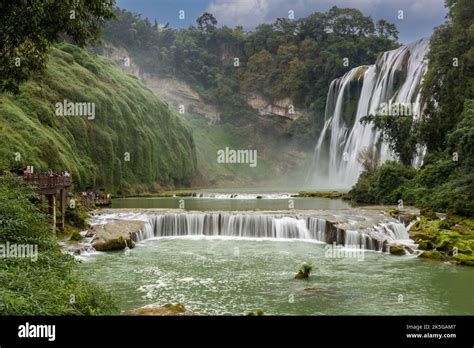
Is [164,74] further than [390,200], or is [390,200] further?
[164,74]

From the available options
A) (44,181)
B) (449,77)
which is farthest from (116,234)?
(449,77)

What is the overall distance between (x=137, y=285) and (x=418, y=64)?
44270 millimetres

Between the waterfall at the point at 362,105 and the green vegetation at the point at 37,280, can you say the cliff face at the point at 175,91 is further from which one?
the green vegetation at the point at 37,280

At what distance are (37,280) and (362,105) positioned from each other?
56.1m

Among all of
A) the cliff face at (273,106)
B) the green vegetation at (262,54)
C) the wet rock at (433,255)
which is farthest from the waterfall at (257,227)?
the cliff face at (273,106)

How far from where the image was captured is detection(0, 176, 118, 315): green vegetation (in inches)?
374

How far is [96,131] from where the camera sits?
2136 inches

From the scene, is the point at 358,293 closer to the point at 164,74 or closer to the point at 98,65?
the point at 98,65

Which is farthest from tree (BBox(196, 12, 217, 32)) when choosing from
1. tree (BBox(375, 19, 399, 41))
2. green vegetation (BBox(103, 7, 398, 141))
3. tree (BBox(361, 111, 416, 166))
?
tree (BBox(361, 111, 416, 166))

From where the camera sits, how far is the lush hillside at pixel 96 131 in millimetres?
38312

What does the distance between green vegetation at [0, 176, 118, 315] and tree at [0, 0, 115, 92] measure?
4.99 m

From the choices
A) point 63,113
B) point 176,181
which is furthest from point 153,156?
point 63,113
